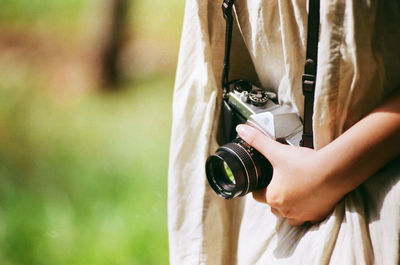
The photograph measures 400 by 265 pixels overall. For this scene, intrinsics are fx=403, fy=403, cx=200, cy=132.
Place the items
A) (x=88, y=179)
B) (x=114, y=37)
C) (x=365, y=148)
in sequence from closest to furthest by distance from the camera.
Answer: (x=365, y=148), (x=88, y=179), (x=114, y=37)

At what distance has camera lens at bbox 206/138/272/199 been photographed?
0.51m

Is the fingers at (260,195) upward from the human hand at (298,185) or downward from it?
downward

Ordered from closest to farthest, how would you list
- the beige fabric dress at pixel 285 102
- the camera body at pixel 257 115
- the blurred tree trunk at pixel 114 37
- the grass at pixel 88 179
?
the beige fabric dress at pixel 285 102
the camera body at pixel 257 115
the grass at pixel 88 179
the blurred tree trunk at pixel 114 37

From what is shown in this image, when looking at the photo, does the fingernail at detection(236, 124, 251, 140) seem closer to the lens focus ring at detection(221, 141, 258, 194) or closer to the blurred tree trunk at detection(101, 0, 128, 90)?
the lens focus ring at detection(221, 141, 258, 194)

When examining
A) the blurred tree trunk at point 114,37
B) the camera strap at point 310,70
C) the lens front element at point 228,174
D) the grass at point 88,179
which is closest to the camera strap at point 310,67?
the camera strap at point 310,70

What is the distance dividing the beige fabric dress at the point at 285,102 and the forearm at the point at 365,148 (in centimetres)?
1

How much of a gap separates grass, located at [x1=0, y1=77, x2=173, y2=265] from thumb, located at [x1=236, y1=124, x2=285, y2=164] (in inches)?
24.9

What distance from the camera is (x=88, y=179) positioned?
3.97ft

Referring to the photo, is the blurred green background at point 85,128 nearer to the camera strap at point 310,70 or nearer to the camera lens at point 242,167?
the camera lens at point 242,167

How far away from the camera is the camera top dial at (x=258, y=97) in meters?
0.52

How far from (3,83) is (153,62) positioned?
55 cm

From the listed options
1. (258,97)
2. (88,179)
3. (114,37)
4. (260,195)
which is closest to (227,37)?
(258,97)

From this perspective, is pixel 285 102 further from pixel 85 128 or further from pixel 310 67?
pixel 85 128

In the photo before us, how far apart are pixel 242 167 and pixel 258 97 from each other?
0.30 ft
